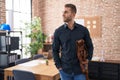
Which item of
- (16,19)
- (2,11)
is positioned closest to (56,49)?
(2,11)

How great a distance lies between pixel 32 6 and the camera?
664cm

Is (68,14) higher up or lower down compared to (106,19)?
lower down

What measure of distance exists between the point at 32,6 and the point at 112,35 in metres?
3.00

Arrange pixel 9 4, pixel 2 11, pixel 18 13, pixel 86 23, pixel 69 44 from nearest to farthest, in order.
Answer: pixel 69 44 < pixel 2 11 < pixel 9 4 < pixel 18 13 < pixel 86 23

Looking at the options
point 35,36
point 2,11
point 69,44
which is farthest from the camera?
point 35,36

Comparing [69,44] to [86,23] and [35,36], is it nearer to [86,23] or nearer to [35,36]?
[35,36]

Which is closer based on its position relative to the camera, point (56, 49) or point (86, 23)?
point (56, 49)

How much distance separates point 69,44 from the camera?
2230mm

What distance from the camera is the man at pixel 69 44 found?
2225mm

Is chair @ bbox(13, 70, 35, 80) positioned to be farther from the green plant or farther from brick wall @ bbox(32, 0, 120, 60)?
brick wall @ bbox(32, 0, 120, 60)

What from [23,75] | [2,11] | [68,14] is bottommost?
[23,75]

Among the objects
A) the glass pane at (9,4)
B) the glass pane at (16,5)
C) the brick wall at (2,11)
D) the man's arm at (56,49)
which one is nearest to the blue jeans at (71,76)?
the man's arm at (56,49)

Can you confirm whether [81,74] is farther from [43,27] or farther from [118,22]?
[43,27]

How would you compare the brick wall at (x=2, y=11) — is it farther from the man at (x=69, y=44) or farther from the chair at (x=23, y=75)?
the man at (x=69, y=44)
